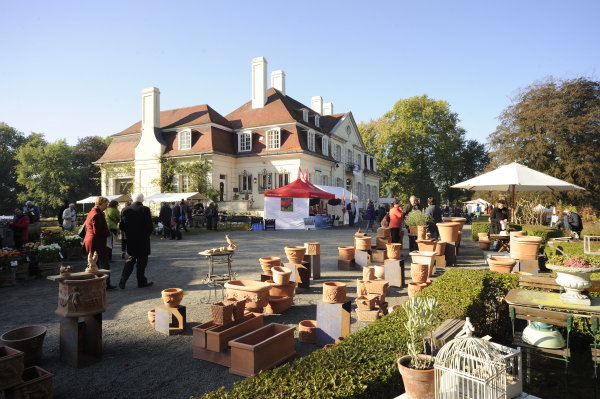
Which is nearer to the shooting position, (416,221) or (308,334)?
(308,334)

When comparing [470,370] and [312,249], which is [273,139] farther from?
[470,370]

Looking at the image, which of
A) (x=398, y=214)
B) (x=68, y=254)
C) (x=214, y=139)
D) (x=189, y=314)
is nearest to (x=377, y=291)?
(x=189, y=314)

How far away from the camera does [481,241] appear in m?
12.4

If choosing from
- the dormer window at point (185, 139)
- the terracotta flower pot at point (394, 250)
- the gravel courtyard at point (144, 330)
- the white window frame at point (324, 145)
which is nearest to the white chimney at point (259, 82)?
the white window frame at point (324, 145)

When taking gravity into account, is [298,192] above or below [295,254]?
above

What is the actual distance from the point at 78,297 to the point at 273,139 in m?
25.9

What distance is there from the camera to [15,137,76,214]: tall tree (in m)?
45.9

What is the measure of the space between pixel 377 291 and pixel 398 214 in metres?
5.00

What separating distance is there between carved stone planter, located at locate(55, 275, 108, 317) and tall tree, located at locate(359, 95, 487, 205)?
39112mm

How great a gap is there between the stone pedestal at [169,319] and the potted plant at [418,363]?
3.67 metres

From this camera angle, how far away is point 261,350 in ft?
12.7

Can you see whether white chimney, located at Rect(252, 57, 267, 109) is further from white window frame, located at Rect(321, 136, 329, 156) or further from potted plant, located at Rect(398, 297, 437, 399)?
potted plant, located at Rect(398, 297, 437, 399)

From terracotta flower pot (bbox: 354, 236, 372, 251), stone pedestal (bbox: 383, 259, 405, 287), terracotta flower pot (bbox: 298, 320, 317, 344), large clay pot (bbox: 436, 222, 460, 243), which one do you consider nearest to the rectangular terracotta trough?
terracotta flower pot (bbox: 298, 320, 317, 344)

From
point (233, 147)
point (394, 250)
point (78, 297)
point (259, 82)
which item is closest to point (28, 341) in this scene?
point (78, 297)
